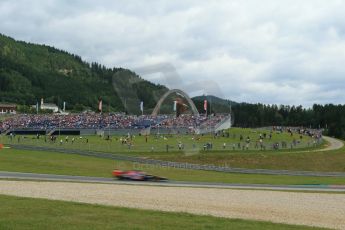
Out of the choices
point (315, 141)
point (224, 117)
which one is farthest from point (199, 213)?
point (224, 117)

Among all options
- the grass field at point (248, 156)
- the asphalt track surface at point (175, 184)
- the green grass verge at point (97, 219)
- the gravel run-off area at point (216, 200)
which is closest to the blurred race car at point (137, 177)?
the asphalt track surface at point (175, 184)

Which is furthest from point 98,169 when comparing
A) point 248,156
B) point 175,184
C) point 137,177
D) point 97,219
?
point 97,219

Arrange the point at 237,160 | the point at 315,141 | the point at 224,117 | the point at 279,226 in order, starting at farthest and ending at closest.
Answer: the point at 224,117 → the point at 315,141 → the point at 237,160 → the point at 279,226

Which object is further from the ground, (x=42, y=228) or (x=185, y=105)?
(x=185, y=105)

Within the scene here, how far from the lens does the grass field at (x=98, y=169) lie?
4600 centimetres

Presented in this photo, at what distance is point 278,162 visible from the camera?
206 feet

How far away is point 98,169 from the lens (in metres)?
51.4

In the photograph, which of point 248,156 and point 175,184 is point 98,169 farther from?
point 248,156

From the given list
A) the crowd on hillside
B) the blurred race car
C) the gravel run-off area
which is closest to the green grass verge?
the gravel run-off area

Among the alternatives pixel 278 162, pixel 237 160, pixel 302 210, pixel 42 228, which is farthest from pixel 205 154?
pixel 42 228

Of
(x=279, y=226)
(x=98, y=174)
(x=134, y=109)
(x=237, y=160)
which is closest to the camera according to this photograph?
(x=279, y=226)

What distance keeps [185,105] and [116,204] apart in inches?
3640

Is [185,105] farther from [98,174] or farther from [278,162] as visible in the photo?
[98,174]

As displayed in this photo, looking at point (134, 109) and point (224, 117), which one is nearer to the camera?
point (224, 117)
